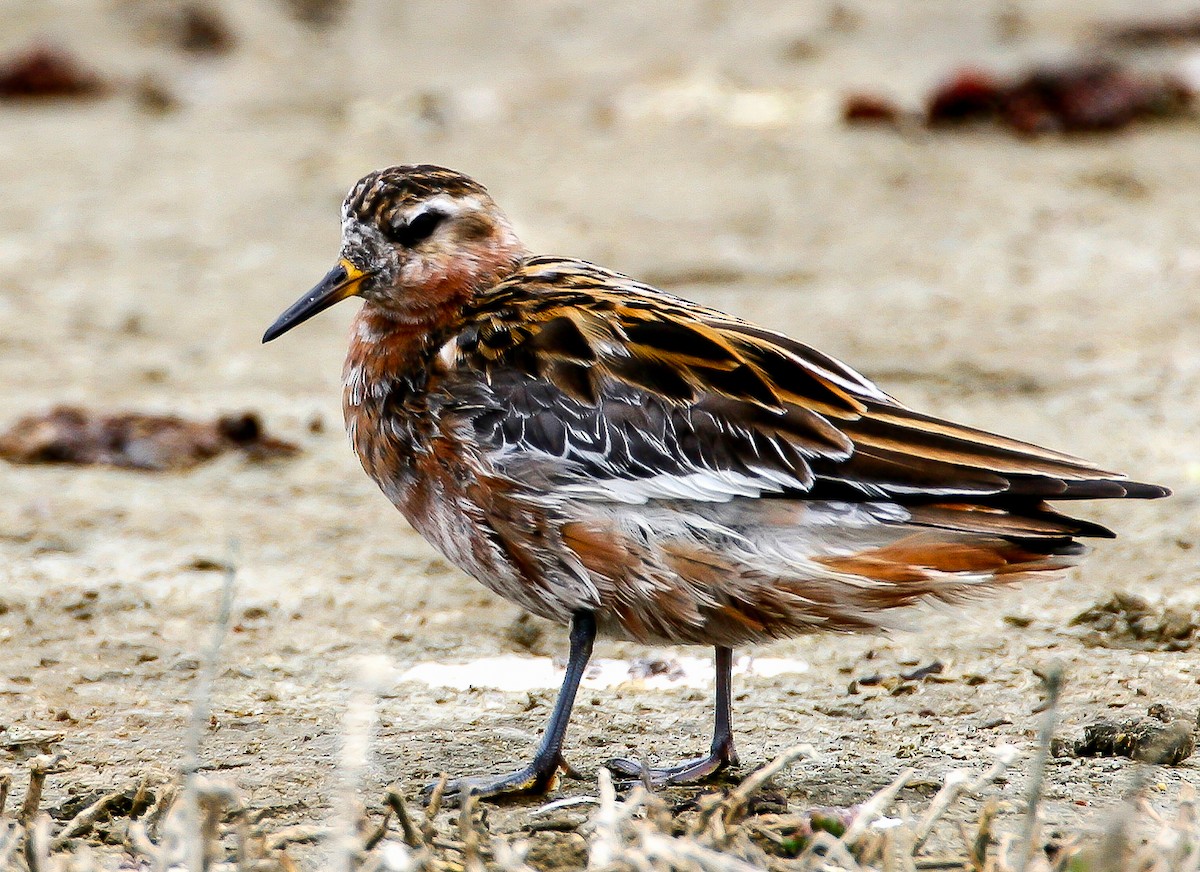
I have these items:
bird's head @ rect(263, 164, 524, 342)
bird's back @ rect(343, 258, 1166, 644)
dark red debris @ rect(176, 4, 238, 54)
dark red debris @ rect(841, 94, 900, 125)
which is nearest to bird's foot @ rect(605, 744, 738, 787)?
bird's back @ rect(343, 258, 1166, 644)

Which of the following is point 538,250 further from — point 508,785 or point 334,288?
point 508,785

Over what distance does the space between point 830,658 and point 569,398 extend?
148 centimetres

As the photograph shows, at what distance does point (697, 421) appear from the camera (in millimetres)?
4555

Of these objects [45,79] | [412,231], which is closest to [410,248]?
[412,231]

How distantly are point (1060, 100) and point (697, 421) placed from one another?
747 cm

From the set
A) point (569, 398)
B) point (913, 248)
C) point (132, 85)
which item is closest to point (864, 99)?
point (913, 248)

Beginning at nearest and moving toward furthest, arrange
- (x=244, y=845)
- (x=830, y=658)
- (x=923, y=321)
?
1. (x=244, y=845)
2. (x=830, y=658)
3. (x=923, y=321)

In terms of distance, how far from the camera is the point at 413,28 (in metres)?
14.2

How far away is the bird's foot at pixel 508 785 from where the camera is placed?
4.44 meters

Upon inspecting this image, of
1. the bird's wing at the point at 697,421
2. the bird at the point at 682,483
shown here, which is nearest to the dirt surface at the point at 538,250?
the bird at the point at 682,483

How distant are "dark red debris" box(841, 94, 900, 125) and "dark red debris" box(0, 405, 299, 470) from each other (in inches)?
209

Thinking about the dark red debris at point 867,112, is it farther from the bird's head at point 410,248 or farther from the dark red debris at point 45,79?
the bird's head at point 410,248

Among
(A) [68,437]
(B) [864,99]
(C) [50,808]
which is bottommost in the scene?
(C) [50,808]

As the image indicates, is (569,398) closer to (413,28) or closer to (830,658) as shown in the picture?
(830,658)
